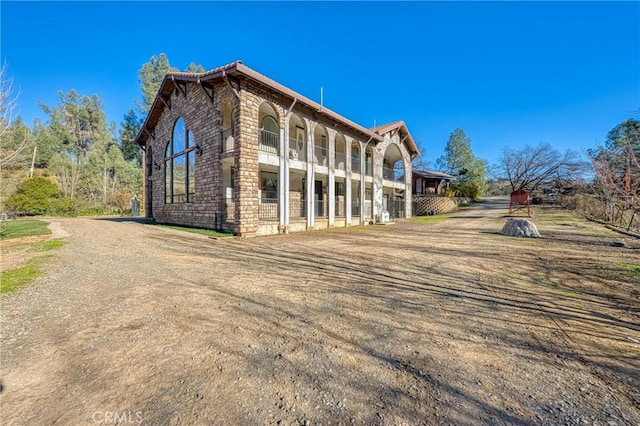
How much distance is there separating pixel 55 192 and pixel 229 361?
3410 centimetres

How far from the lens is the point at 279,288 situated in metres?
3.94

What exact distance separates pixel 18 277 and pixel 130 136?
35.9 m

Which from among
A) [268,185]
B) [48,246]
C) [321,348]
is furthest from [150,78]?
[321,348]

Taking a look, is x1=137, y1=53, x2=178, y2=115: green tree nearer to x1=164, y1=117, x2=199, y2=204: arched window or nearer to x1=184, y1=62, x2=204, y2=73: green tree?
x1=184, y1=62, x2=204, y2=73: green tree

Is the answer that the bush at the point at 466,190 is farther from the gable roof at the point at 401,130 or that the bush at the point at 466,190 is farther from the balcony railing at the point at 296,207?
the balcony railing at the point at 296,207

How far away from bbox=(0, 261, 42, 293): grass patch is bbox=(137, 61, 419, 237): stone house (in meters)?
5.64

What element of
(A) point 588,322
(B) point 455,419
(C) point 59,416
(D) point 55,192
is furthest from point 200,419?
(D) point 55,192

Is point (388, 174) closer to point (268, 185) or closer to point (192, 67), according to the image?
point (268, 185)

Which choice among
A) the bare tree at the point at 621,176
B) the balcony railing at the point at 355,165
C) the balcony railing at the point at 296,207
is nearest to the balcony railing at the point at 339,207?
the balcony railing at the point at 355,165

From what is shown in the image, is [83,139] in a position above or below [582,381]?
above

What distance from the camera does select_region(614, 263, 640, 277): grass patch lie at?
4.78 metres

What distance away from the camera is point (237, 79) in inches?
396

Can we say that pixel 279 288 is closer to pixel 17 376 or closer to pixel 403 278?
pixel 403 278

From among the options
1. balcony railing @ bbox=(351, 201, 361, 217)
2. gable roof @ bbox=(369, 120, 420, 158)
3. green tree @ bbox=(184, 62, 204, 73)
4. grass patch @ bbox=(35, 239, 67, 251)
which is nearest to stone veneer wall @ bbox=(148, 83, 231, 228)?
grass patch @ bbox=(35, 239, 67, 251)
